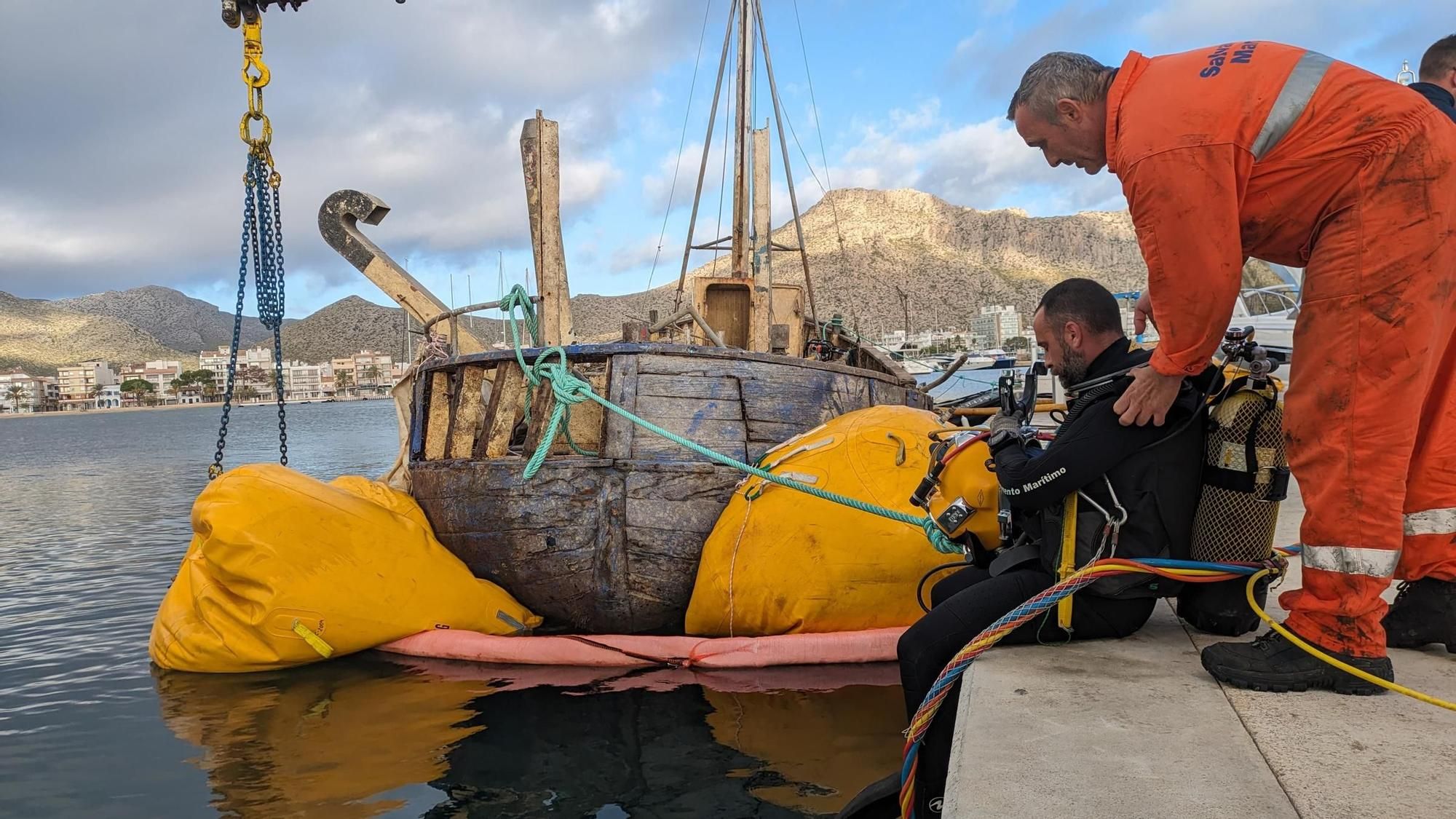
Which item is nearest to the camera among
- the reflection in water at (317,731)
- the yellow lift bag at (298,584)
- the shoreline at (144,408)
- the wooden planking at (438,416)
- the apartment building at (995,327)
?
the reflection in water at (317,731)

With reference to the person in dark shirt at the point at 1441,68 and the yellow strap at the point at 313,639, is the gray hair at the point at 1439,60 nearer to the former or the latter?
the person in dark shirt at the point at 1441,68

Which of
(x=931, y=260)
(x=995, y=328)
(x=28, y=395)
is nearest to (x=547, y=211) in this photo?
(x=995, y=328)

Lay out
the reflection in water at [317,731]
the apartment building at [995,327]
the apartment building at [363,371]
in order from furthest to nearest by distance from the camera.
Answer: the apartment building at [363,371], the apartment building at [995,327], the reflection in water at [317,731]

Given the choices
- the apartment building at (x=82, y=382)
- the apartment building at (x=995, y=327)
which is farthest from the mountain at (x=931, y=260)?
the apartment building at (x=82, y=382)

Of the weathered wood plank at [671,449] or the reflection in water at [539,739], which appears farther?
the weathered wood plank at [671,449]

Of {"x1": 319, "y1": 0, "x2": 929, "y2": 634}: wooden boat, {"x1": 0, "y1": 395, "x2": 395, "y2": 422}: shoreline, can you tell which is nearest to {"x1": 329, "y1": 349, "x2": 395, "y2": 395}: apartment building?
{"x1": 0, "y1": 395, "x2": 395, "y2": 422}: shoreline

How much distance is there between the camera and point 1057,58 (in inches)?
103

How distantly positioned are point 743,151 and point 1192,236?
44.3 ft

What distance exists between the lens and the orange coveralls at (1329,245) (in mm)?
2336

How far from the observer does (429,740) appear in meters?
4.69

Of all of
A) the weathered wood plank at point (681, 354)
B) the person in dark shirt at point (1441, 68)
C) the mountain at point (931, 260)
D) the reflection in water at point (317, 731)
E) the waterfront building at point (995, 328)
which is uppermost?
the mountain at point (931, 260)

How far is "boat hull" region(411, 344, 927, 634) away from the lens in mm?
5711

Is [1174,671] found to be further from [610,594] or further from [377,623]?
[377,623]

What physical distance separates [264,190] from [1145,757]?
22.9 feet
